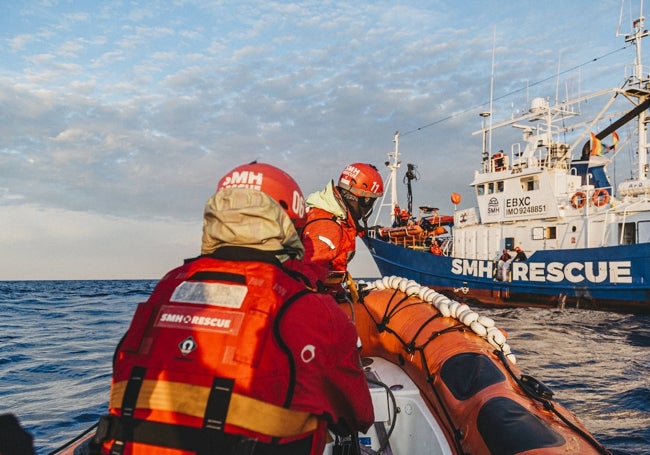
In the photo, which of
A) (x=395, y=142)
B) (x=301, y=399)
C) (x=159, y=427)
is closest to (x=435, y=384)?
(x=301, y=399)

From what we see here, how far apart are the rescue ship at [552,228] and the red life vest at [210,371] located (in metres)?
14.3

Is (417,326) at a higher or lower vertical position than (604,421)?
higher

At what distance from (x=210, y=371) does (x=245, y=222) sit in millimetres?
482

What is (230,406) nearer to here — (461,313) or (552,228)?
(461,313)

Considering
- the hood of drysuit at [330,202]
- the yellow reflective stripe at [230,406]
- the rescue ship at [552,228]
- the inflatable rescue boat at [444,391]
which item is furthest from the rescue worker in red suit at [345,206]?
the rescue ship at [552,228]

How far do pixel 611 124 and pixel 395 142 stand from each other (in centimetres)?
1002

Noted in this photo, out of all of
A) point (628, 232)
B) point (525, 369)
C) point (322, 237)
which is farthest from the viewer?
point (628, 232)

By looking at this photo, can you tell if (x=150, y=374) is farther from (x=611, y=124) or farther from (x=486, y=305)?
(x=611, y=124)

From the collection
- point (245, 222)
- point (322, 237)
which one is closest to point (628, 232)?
point (322, 237)

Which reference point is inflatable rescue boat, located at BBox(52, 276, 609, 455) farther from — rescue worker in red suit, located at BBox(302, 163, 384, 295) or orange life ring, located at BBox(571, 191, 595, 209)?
orange life ring, located at BBox(571, 191, 595, 209)

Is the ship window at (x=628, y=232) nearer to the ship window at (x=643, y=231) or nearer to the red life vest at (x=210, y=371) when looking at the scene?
the ship window at (x=643, y=231)

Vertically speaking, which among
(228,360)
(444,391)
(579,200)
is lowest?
(444,391)

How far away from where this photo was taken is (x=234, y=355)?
4.47 feet

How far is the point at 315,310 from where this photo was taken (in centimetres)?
149
